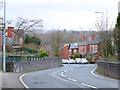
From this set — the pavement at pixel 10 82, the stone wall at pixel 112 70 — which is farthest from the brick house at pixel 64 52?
the pavement at pixel 10 82

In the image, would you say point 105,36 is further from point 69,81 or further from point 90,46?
point 90,46

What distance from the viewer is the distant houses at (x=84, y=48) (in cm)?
8004

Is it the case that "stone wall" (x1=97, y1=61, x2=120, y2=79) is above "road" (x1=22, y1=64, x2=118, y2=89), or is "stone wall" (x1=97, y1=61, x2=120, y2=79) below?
above

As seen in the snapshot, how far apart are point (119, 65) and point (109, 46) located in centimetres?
1760

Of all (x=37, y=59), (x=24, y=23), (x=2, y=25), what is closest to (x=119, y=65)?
(x=2, y=25)

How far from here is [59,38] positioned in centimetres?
7119

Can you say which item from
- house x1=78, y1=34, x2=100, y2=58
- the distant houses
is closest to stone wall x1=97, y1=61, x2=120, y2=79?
the distant houses

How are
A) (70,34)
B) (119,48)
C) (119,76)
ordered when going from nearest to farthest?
(119,76) → (119,48) → (70,34)

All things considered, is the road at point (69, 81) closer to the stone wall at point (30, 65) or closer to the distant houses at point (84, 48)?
the stone wall at point (30, 65)

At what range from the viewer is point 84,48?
8738cm

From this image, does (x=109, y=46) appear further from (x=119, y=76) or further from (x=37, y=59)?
(x=119, y=76)

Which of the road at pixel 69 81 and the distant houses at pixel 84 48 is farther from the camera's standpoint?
the distant houses at pixel 84 48

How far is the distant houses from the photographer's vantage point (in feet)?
263

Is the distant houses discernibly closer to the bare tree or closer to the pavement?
the bare tree
